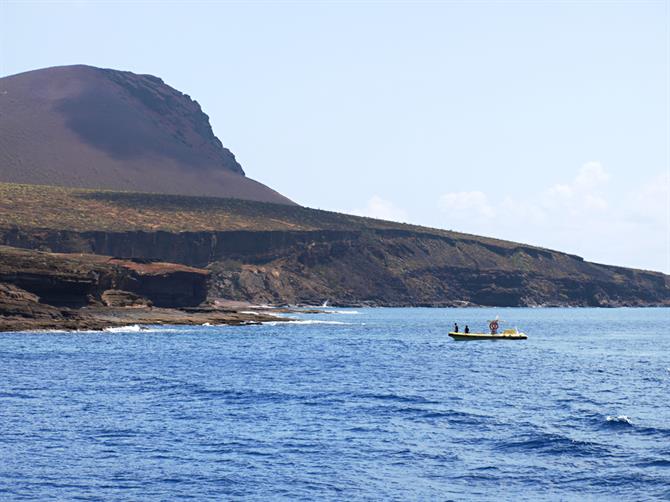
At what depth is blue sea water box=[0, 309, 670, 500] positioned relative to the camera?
3153 centimetres

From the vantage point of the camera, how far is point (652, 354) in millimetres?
94062

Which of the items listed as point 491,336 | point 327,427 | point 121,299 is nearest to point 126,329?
point 121,299

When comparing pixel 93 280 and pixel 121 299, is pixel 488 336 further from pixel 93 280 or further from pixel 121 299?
pixel 121 299

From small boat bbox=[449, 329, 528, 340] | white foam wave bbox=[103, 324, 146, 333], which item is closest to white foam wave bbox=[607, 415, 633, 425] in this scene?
small boat bbox=[449, 329, 528, 340]

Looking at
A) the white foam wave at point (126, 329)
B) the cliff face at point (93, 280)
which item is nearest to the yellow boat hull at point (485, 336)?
the white foam wave at point (126, 329)

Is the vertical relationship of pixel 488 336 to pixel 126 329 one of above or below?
above

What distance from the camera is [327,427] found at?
42.6 meters

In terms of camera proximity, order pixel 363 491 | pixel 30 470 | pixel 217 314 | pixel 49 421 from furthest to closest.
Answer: pixel 217 314 < pixel 49 421 < pixel 30 470 < pixel 363 491

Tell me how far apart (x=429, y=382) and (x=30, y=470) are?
110 ft

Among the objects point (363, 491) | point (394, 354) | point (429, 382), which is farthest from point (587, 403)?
point (394, 354)

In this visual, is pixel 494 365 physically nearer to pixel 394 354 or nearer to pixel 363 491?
pixel 394 354

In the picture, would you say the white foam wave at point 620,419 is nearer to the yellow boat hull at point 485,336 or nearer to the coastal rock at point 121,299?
the yellow boat hull at point 485,336

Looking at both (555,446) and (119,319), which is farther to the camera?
(119,319)

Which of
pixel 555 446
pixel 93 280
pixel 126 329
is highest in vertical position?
pixel 93 280
